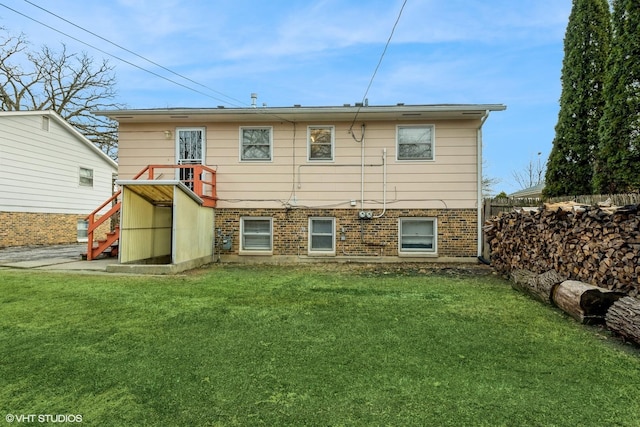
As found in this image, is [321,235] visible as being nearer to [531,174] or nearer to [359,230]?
[359,230]

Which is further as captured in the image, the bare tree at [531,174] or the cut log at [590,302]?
the bare tree at [531,174]

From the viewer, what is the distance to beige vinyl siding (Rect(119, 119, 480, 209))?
399 inches

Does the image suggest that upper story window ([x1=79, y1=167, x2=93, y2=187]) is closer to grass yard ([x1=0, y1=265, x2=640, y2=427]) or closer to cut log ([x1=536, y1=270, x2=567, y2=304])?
grass yard ([x1=0, y1=265, x2=640, y2=427])

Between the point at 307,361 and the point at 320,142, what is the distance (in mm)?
7889

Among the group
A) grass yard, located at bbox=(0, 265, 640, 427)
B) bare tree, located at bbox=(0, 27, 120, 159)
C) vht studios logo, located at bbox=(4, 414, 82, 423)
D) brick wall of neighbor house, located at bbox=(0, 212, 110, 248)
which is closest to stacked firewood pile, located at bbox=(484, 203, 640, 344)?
grass yard, located at bbox=(0, 265, 640, 427)

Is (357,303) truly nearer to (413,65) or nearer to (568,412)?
(568,412)

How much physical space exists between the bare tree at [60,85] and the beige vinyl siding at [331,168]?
52.8 feet

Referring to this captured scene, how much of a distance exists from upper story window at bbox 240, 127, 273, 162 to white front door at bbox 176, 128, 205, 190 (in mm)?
1167

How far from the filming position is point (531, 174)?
3653 centimetres

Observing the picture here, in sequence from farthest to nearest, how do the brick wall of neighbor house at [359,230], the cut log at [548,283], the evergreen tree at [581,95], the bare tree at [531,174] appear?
the bare tree at [531,174], the brick wall of neighbor house at [359,230], the evergreen tree at [581,95], the cut log at [548,283]

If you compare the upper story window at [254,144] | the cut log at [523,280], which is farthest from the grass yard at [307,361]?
the upper story window at [254,144]

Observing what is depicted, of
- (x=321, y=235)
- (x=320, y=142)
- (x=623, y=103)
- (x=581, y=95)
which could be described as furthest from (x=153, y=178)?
(x=581, y=95)

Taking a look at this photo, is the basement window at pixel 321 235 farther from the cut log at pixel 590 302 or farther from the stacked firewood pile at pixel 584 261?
the cut log at pixel 590 302

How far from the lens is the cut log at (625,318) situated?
3.73 m
